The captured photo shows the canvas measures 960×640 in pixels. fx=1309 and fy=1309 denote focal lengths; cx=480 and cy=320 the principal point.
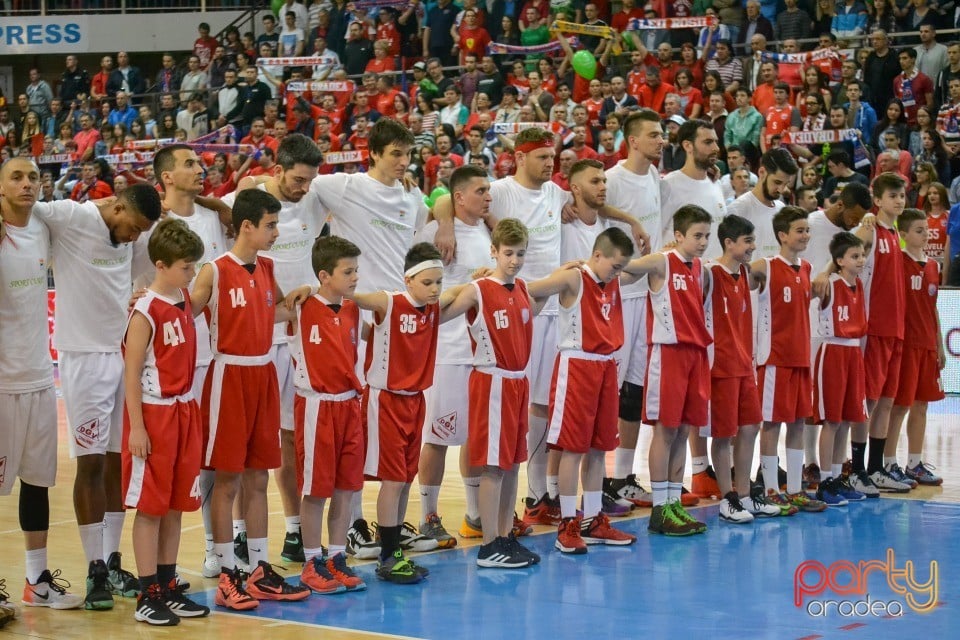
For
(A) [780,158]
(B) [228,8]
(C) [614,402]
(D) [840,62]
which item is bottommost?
(C) [614,402]

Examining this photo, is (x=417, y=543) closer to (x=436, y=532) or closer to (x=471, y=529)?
(x=436, y=532)

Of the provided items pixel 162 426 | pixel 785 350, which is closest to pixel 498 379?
pixel 162 426

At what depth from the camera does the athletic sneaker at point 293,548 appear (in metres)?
7.52

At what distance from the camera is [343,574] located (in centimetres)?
676

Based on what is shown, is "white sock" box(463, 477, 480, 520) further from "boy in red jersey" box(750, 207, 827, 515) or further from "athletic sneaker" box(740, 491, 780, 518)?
"boy in red jersey" box(750, 207, 827, 515)

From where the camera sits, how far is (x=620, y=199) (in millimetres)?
8945

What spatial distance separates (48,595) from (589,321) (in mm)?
3347

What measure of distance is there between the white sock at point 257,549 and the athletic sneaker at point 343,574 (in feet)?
1.19

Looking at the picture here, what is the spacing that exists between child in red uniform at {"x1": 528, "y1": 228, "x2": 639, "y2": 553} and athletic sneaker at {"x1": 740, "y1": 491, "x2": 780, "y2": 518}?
45.6 inches

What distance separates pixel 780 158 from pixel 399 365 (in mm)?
3624

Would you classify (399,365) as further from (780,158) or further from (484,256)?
(780,158)

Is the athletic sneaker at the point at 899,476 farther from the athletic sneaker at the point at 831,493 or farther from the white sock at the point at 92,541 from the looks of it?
the white sock at the point at 92,541

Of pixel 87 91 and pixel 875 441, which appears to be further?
pixel 87 91

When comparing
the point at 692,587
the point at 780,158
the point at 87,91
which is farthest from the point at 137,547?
the point at 87,91
